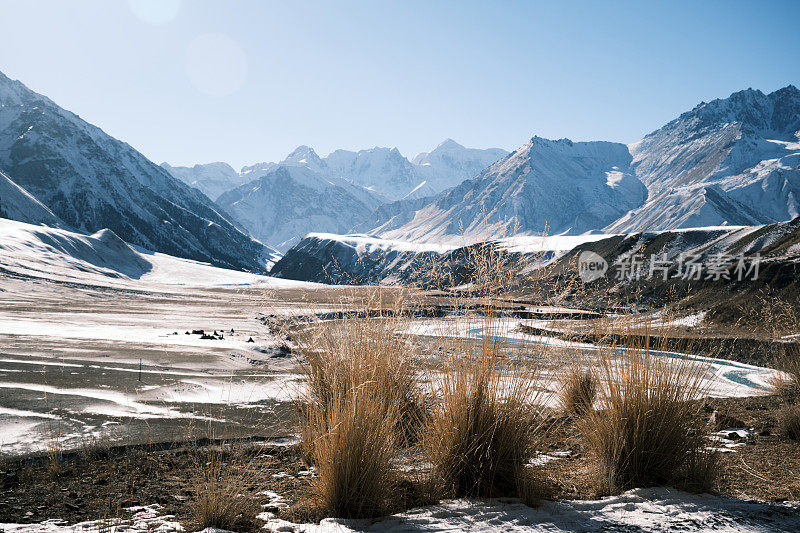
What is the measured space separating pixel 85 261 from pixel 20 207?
49199 mm

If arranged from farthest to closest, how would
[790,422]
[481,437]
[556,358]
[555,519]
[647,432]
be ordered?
[790,422] → [556,358] → [647,432] → [481,437] → [555,519]

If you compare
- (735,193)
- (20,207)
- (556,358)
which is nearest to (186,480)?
(556,358)

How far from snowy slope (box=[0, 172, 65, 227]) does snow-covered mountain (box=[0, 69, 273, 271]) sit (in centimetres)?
1442

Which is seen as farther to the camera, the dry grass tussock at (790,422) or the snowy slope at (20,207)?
the snowy slope at (20,207)

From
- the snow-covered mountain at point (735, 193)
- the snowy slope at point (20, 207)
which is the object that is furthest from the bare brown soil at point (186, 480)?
the snow-covered mountain at point (735, 193)

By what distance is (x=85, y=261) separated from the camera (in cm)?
5509

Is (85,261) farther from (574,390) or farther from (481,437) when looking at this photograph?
(481,437)

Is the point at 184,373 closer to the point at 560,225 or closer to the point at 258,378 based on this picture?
the point at 258,378

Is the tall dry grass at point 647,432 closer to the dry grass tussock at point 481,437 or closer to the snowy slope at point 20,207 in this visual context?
the dry grass tussock at point 481,437

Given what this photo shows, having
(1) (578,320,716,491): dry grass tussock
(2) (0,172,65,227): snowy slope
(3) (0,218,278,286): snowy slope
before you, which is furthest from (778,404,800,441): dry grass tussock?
(2) (0,172,65,227): snowy slope

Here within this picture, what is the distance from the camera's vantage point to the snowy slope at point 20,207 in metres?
84.2

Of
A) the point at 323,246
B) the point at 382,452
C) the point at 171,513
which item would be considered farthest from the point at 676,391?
the point at 323,246

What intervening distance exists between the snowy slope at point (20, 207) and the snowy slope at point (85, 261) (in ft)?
111

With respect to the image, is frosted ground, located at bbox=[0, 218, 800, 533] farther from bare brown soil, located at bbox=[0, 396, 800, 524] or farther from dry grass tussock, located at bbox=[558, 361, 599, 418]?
dry grass tussock, located at bbox=[558, 361, 599, 418]
